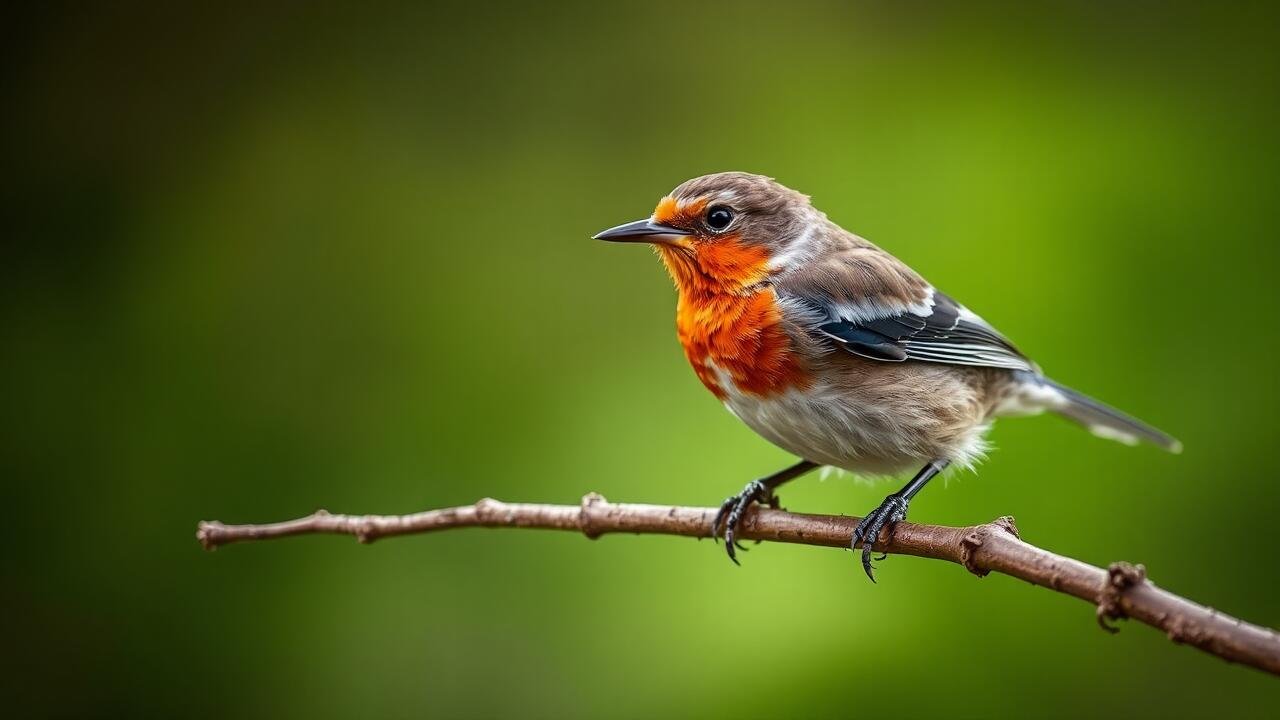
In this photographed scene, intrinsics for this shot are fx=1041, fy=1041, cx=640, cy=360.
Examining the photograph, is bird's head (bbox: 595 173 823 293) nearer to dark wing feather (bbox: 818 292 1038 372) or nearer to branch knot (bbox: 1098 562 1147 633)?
dark wing feather (bbox: 818 292 1038 372)

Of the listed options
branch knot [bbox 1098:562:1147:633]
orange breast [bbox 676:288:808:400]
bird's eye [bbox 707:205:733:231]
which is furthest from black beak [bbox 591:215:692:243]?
branch knot [bbox 1098:562:1147:633]

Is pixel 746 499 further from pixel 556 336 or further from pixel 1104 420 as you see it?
pixel 556 336

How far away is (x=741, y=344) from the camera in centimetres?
402

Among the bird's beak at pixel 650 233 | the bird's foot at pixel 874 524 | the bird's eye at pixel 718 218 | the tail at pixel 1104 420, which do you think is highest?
the bird's eye at pixel 718 218

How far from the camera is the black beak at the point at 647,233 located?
13.3ft

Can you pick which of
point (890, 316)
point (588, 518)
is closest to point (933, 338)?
point (890, 316)

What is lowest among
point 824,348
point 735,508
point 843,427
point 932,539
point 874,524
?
point 735,508

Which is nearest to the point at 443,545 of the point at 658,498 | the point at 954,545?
the point at 658,498

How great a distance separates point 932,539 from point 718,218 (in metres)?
1.82

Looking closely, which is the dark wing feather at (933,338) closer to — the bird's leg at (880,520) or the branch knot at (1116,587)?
the bird's leg at (880,520)

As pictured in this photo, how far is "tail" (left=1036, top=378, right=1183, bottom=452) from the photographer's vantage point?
4.69 m

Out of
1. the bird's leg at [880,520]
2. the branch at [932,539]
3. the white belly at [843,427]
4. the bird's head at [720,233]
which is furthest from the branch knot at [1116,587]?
the bird's head at [720,233]

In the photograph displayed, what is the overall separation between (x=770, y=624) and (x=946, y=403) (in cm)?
150

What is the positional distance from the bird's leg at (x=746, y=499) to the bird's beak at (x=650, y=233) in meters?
1.06
